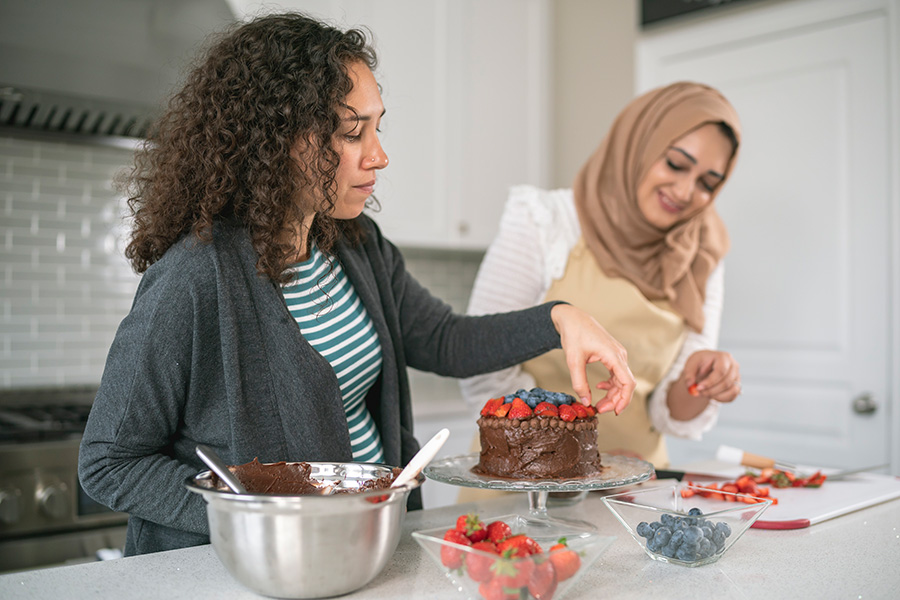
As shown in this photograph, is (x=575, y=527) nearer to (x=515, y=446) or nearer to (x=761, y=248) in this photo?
(x=515, y=446)

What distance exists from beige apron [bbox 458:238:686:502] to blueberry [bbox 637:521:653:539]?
31.9 inches

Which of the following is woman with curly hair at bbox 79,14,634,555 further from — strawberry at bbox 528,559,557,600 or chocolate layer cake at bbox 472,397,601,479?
strawberry at bbox 528,559,557,600

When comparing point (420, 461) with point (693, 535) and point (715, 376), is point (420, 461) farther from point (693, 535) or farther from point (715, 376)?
point (715, 376)

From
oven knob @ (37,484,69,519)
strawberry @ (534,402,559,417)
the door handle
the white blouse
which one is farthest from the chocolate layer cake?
the door handle

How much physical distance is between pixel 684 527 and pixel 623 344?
926 mm

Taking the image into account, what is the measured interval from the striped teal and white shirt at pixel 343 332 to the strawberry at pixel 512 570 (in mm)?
534

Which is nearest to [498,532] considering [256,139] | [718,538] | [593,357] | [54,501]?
[718,538]

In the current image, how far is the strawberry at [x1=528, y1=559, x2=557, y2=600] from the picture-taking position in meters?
0.80

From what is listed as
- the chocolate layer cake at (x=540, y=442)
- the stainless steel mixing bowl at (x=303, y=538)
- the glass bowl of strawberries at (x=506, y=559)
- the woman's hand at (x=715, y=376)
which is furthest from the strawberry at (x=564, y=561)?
the woman's hand at (x=715, y=376)

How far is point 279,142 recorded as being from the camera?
1117 mm

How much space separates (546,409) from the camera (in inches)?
48.3

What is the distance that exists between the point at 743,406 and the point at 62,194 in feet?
8.60

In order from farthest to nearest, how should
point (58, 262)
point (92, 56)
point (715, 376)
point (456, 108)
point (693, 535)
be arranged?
point (456, 108) → point (58, 262) → point (92, 56) → point (715, 376) → point (693, 535)

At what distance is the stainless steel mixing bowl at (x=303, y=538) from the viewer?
2.62ft
